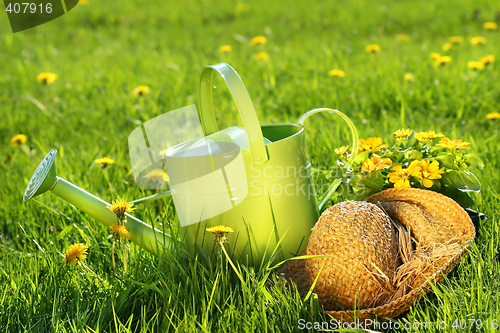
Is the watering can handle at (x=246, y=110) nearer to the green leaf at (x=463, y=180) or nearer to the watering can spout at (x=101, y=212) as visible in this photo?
the watering can spout at (x=101, y=212)

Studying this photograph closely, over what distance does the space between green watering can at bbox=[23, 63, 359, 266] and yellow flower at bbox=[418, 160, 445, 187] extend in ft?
1.31

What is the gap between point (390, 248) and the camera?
1.30 m

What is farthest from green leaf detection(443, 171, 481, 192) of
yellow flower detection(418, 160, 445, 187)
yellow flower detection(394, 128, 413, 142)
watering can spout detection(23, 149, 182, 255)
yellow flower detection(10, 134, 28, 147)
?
yellow flower detection(10, 134, 28, 147)

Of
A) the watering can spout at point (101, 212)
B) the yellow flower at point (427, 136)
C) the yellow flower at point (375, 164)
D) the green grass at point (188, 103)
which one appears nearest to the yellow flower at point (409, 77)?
the green grass at point (188, 103)

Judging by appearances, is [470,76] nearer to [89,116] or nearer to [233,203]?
[233,203]

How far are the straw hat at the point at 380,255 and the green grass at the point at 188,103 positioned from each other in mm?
63

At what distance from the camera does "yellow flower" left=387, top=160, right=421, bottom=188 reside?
1.50 meters

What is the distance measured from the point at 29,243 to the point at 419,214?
155cm

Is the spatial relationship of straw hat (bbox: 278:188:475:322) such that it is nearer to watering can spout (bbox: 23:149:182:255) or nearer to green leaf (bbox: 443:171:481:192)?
green leaf (bbox: 443:171:481:192)

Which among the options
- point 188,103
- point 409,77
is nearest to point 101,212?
point 188,103

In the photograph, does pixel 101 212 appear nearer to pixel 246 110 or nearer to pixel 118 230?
pixel 118 230

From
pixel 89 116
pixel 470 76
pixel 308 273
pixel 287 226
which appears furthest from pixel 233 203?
pixel 470 76

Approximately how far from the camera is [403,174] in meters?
1.52

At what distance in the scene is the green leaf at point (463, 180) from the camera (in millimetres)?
1495
